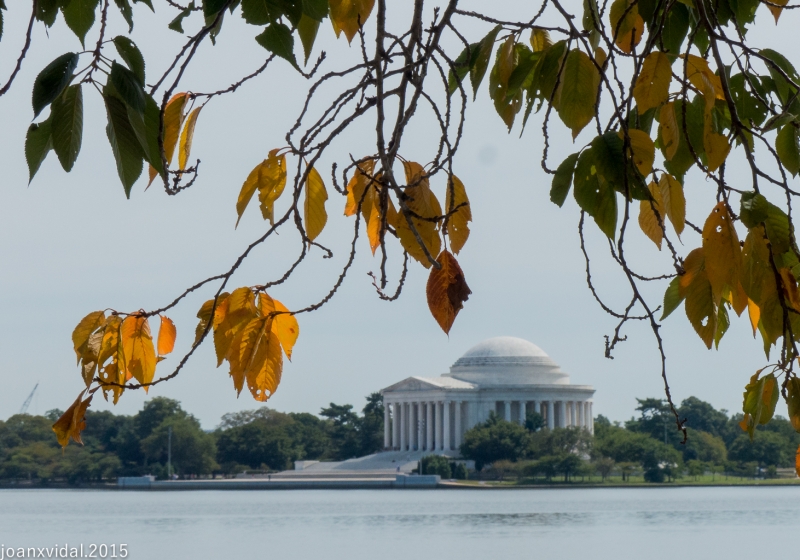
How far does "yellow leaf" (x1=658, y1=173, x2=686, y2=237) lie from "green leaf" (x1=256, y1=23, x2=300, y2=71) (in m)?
0.75

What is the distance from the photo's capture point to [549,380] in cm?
11694

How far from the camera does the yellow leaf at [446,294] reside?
225cm

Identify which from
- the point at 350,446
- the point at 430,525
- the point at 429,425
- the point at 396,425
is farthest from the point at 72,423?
the point at 350,446

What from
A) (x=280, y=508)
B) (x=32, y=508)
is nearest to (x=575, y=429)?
(x=280, y=508)

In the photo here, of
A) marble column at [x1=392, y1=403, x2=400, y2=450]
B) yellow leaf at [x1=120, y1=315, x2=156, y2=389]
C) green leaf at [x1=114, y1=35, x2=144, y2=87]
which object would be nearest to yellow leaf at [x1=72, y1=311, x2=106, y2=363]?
yellow leaf at [x1=120, y1=315, x2=156, y2=389]

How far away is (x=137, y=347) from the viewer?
2576 millimetres

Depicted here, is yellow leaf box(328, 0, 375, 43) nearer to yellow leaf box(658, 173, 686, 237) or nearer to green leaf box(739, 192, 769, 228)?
yellow leaf box(658, 173, 686, 237)

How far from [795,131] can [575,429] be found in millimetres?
101722

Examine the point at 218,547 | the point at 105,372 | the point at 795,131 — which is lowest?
the point at 218,547

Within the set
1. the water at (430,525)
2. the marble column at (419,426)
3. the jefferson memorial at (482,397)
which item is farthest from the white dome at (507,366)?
the water at (430,525)

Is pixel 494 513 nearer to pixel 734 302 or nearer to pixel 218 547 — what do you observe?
pixel 218 547

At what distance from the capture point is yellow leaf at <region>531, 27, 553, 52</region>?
279 cm

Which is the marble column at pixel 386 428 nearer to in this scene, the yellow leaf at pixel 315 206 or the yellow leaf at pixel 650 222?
the yellow leaf at pixel 650 222

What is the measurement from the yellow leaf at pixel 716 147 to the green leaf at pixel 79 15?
3.74 ft
